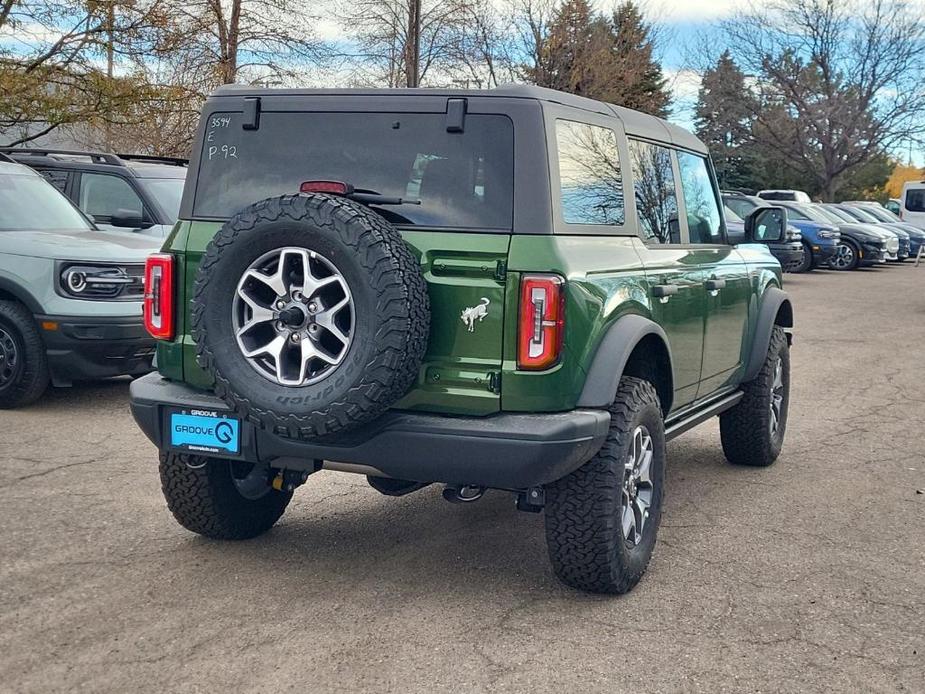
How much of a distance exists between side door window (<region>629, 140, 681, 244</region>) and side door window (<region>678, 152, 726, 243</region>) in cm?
25

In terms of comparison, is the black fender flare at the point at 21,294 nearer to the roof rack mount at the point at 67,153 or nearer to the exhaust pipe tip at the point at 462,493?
the roof rack mount at the point at 67,153

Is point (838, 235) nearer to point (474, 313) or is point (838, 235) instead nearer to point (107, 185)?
point (107, 185)

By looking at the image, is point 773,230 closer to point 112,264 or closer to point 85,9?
point 112,264

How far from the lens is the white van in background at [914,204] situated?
121 ft

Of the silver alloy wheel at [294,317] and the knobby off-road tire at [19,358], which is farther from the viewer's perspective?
the knobby off-road tire at [19,358]

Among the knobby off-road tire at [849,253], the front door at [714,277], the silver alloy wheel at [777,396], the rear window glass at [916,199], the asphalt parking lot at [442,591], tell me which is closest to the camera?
the asphalt parking lot at [442,591]

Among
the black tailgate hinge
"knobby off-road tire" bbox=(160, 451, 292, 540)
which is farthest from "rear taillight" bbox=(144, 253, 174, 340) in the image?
the black tailgate hinge

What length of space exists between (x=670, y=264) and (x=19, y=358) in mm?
4958

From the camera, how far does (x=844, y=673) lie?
149 inches

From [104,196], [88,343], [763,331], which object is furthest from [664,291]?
[104,196]

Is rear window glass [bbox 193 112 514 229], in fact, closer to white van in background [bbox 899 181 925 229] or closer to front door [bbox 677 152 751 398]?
front door [bbox 677 152 751 398]

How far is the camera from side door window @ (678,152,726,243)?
6.01 m

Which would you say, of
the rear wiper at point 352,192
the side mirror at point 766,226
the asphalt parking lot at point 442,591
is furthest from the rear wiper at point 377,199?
the side mirror at point 766,226

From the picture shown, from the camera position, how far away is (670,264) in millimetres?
5203
